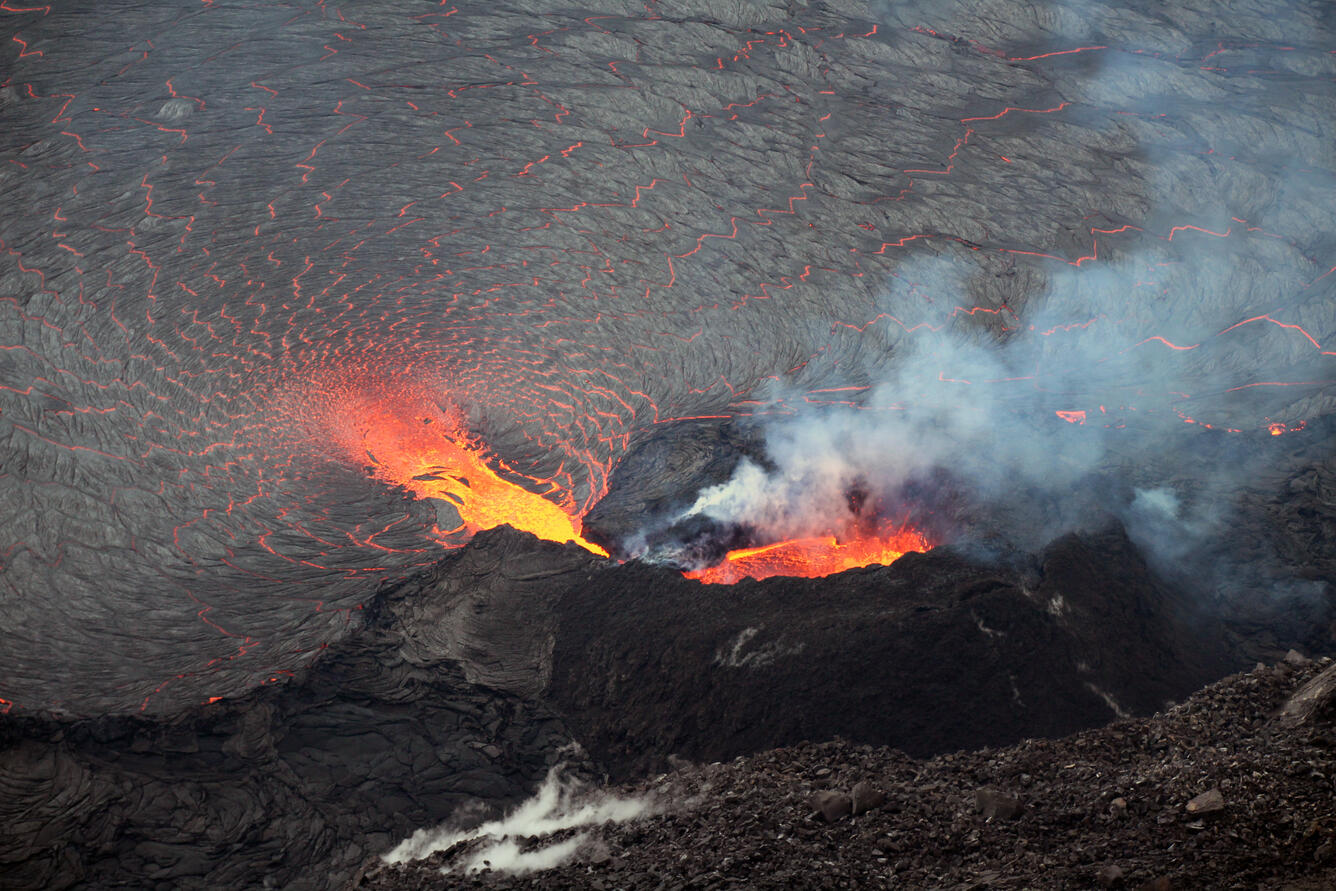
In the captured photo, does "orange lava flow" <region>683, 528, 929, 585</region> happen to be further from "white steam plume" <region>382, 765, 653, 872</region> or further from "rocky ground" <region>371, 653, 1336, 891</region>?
"rocky ground" <region>371, 653, 1336, 891</region>

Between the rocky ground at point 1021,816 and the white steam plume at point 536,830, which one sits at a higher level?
the rocky ground at point 1021,816

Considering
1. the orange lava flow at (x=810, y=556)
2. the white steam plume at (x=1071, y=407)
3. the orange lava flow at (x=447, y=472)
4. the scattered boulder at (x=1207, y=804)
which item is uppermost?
the scattered boulder at (x=1207, y=804)

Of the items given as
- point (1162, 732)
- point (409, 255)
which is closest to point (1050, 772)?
point (1162, 732)

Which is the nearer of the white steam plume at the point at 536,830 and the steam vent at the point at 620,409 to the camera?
the white steam plume at the point at 536,830

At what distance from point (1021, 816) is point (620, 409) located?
12.3 m

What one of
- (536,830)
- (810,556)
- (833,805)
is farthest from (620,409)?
(833,805)

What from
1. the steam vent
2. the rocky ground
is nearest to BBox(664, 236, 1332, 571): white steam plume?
the steam vent

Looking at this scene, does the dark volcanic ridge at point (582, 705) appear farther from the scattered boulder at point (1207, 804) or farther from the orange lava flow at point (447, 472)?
the scattered boulder at point (1207, 804)

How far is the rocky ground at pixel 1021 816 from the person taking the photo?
698cm

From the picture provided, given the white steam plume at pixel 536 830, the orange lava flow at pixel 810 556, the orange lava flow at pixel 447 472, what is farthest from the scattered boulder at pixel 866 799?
the orange lava flow at pixel 447 472

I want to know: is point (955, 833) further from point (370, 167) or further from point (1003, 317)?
point (370, 167)

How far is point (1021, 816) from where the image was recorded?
8.50 metres

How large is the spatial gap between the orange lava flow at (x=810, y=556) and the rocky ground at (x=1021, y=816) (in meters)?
4.74

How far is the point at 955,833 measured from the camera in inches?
333
